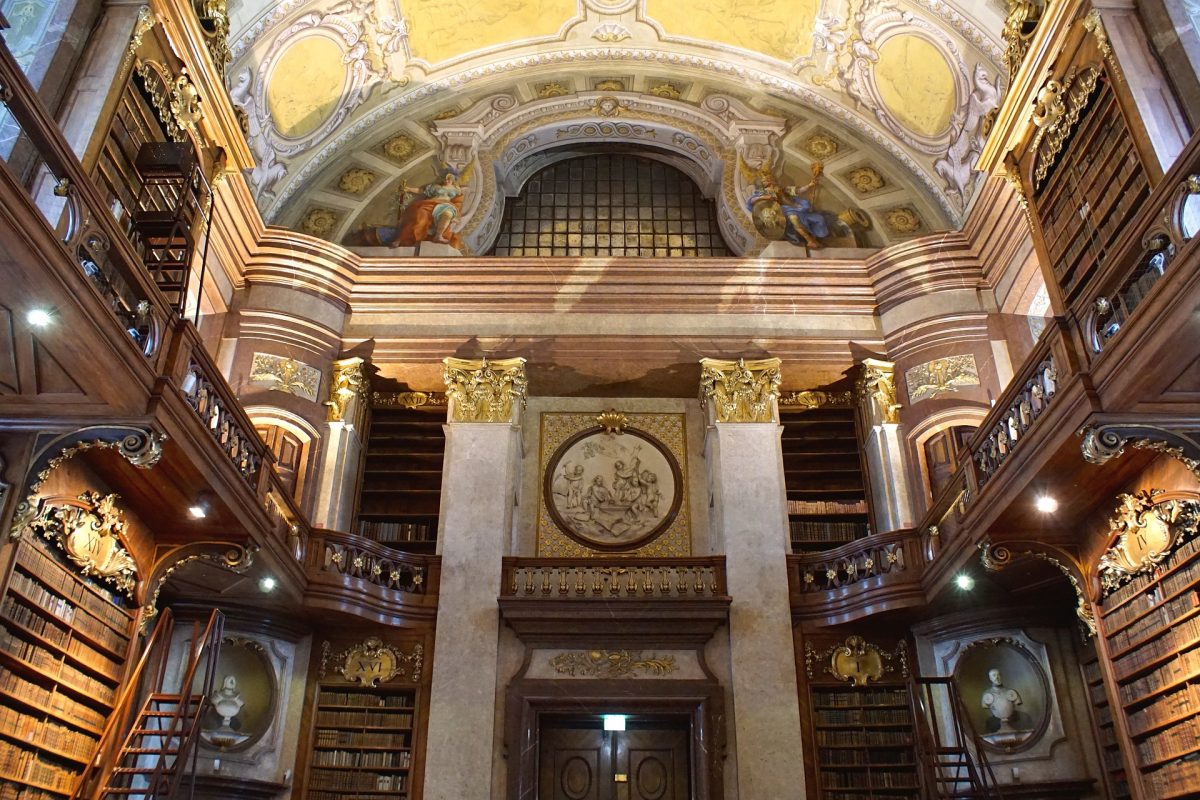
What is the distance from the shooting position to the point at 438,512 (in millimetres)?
10977

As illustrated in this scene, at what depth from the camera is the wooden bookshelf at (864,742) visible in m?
8.96

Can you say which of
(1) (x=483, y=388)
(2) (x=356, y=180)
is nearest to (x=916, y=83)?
(1) (x=483, y=388)

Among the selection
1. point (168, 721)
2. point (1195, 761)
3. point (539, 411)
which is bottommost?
point (1195, 761)

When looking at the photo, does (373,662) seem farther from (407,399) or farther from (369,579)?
(407,399)

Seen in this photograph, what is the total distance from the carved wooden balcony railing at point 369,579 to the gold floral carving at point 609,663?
4.28 feet

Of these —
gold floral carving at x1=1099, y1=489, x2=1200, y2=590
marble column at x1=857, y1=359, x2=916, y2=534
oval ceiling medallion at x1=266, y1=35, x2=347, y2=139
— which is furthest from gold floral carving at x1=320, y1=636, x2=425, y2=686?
oval ceiling medallion at x1=266, y1=35, x2=347, y2=139

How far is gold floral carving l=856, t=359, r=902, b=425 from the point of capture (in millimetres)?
10961

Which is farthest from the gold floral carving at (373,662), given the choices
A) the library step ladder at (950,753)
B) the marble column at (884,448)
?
the marble column at (884,448)

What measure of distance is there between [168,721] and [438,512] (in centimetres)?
352

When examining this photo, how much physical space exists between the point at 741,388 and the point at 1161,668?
5199 mm

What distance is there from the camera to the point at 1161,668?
658 cm

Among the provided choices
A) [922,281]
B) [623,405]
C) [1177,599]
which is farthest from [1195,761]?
[623,405]

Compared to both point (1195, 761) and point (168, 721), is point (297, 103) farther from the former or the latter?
point (1195, 761)

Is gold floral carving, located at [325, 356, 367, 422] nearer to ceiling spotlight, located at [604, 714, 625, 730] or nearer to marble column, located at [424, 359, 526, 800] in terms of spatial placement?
marble column, located at [424, 359, 526, 800]
